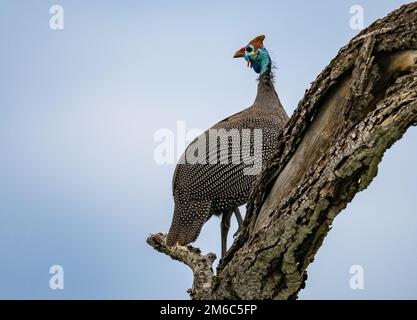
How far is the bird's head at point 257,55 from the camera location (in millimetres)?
6781

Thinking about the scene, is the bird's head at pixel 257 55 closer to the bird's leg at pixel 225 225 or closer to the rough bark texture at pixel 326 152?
the bird's leg at pixel 225 225

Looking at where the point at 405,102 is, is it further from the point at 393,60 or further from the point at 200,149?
the point at 200,149

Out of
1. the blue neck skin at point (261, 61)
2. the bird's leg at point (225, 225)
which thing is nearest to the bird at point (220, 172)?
the bird's leg at point (225, 225)

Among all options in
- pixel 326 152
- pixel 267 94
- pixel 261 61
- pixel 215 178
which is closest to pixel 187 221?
pixel 215 178

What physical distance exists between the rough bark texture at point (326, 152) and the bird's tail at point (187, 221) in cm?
146

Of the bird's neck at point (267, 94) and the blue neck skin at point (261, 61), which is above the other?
the blue neck skin at point (261, 61)

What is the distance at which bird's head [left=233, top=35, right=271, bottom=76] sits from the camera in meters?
6.78

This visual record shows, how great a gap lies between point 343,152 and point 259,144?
2.51m

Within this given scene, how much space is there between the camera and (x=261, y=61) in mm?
6801

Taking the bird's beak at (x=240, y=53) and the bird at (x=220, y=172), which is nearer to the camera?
the bird at (x=220, y=172)

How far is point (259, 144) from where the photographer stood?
6.12 meters
